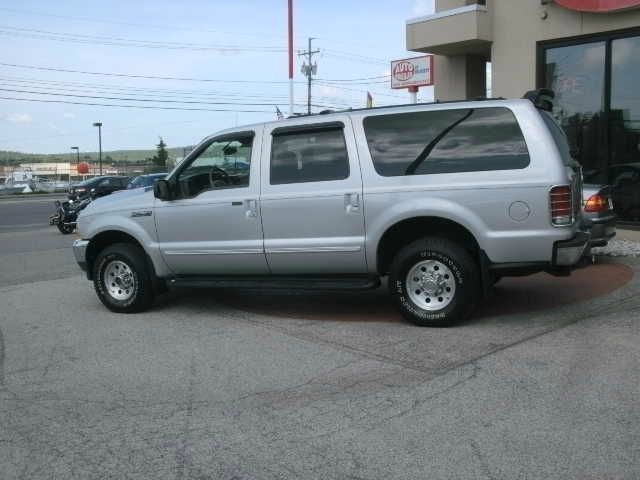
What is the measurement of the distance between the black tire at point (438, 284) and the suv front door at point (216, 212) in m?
1.44

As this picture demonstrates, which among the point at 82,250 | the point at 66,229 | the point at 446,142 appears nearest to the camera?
the point at 446,142

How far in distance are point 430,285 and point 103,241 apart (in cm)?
390

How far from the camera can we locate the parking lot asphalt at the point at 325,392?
377 centimetres

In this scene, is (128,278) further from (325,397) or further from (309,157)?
(325,397)

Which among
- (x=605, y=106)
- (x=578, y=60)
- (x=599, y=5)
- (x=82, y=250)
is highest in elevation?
(x=599, y=5)

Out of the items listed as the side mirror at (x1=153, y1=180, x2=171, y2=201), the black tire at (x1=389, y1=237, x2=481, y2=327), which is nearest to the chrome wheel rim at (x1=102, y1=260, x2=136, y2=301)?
the side mirror at (x1=153, y1=180, x2=171, y2=201)

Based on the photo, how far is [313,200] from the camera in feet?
21.9

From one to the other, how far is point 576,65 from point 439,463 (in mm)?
10286

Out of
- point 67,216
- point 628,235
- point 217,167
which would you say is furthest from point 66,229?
point 628,235

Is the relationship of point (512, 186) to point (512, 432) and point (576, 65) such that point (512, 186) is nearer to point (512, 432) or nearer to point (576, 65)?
point (512, 432)

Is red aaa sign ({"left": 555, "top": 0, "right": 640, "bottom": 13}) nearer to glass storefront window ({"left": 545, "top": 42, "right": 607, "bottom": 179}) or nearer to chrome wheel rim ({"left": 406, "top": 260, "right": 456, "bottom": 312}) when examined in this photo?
glass storefront window ({"left": 545, "top": 42, "right": 607, "bottom": 179})

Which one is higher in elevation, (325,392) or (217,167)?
(217,167)

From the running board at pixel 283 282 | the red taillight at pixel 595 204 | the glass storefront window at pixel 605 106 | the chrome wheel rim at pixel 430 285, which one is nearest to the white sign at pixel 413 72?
the glass storefront window at pixel 605 106

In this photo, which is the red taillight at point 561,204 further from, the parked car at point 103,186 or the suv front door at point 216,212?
the parked car at point 103,186
